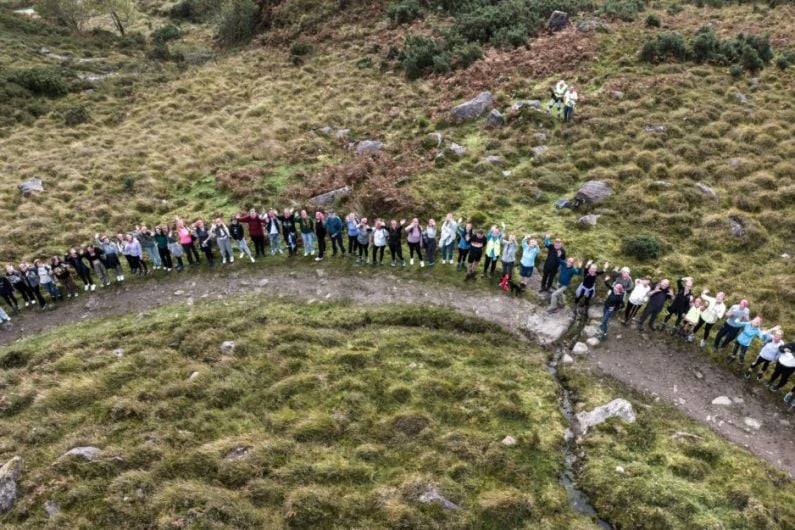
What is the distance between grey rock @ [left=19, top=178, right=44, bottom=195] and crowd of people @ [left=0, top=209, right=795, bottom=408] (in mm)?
7923

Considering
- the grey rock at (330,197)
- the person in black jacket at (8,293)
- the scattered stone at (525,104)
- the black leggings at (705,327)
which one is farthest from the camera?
the scattered stone at (525,104)

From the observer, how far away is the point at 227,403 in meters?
14.8

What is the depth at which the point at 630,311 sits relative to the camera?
17344mm

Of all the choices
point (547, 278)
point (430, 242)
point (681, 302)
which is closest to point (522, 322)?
point (547, 278)

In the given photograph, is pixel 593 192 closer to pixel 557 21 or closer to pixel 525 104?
pixel 525 104

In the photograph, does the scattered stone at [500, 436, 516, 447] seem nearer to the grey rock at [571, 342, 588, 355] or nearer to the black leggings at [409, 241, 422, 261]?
the grey rock at [571, 342, 588, 355]

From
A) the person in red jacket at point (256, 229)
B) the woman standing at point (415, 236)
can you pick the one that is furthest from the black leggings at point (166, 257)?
the woman standing at point (415, 236)

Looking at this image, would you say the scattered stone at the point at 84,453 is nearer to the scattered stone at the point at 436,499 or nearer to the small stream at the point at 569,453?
the scattered stone at the point at 436,499

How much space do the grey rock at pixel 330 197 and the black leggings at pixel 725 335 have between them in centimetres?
1613

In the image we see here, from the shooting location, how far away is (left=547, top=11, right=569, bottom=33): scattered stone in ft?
124

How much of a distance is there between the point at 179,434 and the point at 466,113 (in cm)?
2317

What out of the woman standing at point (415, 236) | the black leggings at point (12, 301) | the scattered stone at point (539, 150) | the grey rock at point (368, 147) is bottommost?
the black leggings at point (12, 301)

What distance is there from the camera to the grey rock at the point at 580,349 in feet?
53.8

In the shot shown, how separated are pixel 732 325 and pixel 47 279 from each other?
24426 mm
